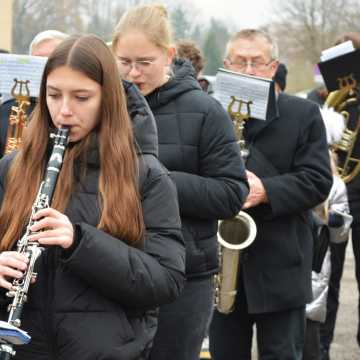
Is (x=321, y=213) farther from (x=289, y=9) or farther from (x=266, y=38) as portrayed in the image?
(x=289, y=9)

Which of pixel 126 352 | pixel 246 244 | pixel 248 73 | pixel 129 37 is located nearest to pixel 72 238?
pixel 126 352

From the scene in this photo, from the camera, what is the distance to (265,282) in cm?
431

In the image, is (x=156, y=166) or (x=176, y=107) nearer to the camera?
(x=156, y=166)

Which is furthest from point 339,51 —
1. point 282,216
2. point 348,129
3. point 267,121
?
point 282,216

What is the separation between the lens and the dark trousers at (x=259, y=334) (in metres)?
4.31

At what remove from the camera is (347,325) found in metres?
7.37

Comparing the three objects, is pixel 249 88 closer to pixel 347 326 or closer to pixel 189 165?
pixel 189 165

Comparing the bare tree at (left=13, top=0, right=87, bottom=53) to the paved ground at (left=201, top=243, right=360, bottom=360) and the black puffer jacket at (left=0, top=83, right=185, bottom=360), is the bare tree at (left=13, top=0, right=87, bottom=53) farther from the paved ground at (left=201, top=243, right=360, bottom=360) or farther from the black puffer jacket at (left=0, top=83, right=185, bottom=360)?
the black puffer jacket at (left=0, top=83, right=185, bottom=360)

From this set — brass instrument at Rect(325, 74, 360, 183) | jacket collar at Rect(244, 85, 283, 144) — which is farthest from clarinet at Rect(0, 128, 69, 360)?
brass instrument at Rect(325, 74, 360, 183)

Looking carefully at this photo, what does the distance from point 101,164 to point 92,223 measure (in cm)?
17

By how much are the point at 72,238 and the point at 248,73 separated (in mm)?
2312

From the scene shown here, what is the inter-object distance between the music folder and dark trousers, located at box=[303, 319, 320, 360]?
1.43 metres

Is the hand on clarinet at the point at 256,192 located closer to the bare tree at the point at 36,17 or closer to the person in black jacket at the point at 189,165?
the person in black jacket at the point at 189,165

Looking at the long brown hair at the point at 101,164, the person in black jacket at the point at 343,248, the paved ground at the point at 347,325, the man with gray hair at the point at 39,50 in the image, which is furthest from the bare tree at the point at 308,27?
the long brown hair at the point at 101,164
